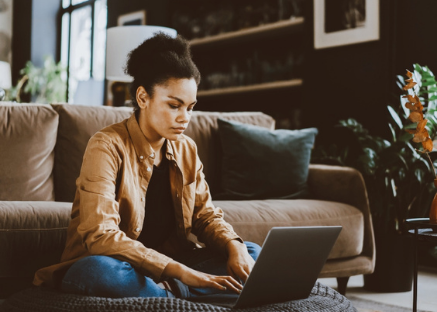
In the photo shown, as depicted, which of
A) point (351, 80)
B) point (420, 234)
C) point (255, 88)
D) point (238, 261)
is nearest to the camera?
point (238, 261)

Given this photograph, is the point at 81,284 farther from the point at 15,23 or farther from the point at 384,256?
the point at 15,23

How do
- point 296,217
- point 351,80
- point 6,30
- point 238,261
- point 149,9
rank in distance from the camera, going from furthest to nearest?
1. point 6,30
2. point 149,9
3. point 351,80
4. point 296,217
5. point 238,261

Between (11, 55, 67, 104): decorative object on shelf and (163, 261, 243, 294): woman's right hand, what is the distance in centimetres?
627

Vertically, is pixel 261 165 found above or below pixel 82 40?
below

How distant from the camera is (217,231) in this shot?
1.69 m

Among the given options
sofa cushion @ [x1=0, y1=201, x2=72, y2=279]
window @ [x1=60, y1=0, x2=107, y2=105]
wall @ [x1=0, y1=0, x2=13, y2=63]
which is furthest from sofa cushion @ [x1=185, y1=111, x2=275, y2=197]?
wall @ [x1=0, y1=0, x2=13, y2=63]

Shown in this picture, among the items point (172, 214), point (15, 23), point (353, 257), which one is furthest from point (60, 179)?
point (15, 23)

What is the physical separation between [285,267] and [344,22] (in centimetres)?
276

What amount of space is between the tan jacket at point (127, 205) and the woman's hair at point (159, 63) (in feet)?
0.40

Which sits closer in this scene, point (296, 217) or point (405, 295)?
point (296, 217)

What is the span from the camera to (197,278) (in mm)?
1347

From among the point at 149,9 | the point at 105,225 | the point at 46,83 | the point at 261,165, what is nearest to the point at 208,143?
the point at 261,165

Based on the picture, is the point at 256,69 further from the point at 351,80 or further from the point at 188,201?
the point at 188,201

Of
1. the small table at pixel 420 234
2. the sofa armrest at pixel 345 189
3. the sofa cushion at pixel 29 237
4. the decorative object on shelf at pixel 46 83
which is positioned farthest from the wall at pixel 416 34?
the decorative object on shelf at pixel 46 83
